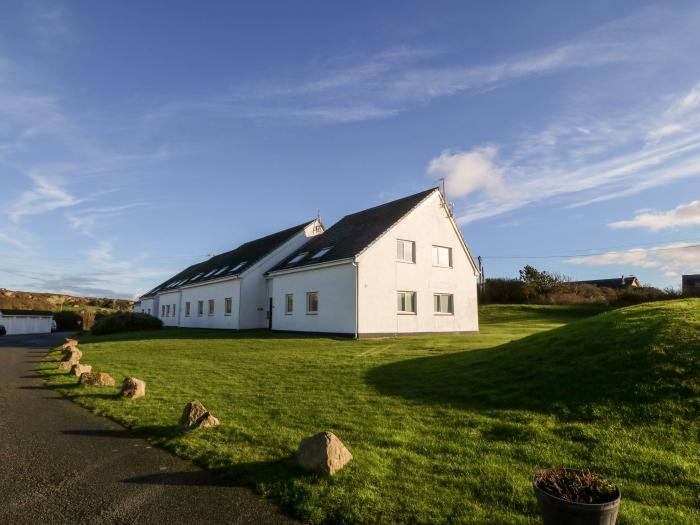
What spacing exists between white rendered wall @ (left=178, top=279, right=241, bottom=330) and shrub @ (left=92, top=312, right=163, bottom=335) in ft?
11.4

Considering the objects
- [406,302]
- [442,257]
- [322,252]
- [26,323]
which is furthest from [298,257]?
A: [26,323]

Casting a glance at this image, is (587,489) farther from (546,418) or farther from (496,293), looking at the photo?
Answer: (496,293)

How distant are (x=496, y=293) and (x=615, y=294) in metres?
12.6

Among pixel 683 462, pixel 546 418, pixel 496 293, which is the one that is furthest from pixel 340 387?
pixel 496 293

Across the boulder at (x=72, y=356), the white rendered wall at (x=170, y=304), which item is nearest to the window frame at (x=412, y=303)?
the boulder at (x=72, y=356)

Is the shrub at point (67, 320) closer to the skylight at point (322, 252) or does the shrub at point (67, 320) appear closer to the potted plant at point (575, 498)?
the skylight at point (322, 252)

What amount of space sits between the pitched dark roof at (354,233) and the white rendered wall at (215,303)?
3549 mm

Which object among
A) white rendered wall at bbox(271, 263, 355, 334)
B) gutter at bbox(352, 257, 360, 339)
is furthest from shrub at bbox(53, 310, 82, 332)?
gutter at bbox(352, 257, 360, 339)

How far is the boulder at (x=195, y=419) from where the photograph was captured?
6.87m

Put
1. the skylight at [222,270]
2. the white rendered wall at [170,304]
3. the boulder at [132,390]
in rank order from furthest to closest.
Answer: the white rendered wall at [170,304] < the skylight at [222,270] < the boulder at [132,390]

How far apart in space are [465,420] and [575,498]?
12.6ft

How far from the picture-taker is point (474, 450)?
5.91 m

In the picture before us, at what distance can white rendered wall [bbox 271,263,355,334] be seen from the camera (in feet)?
77.3

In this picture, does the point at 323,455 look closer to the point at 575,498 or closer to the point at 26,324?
the point at 575,498
